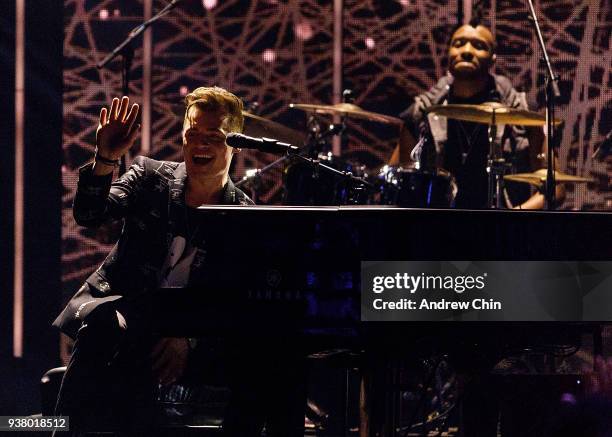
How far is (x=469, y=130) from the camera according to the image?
6.30 metres

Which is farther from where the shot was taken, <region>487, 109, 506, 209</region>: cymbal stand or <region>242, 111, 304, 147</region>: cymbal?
<region>487, 109, 506, 209</region>: cymbal stand

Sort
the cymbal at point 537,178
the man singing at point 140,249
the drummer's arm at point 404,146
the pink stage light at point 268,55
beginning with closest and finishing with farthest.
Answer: the man singing at point 140,249
the cymbal at point 537,178
the drummer's arm at point 404,146
the pink stage light at point 268,55

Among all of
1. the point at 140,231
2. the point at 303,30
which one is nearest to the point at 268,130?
the point at 303,30

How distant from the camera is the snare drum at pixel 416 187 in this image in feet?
18.3

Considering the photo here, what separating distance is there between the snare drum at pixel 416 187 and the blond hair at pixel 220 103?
91.6 inches

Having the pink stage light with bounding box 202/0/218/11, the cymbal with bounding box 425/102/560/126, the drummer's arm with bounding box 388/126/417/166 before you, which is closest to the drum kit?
the cymbal with bounding box 425/102/560/126

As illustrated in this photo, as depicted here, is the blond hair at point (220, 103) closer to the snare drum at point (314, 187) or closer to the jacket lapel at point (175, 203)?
the jacket lapel at point (175, 203)

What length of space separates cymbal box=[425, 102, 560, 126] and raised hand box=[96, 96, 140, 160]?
311 centimetres

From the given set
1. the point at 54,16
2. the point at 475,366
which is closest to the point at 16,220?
the point at 54,16

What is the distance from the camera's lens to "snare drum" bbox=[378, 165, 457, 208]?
5.58 metres

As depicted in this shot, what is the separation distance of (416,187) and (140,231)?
247 cm

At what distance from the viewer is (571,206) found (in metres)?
6.82

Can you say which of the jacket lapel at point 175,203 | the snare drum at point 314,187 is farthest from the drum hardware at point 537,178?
the jacket lapel at point 175,203

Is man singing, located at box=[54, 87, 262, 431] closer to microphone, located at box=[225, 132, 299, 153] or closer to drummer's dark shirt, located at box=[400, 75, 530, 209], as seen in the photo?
microphone, located at box=[225, 132, 299, 153]
